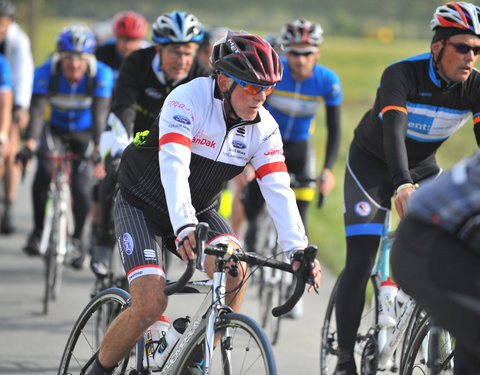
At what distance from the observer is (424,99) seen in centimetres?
484

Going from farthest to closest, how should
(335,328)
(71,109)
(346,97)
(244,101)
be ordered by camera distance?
(346,97) < (71,109) < (335,328) < (244,101)

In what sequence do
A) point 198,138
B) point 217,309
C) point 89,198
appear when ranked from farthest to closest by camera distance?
point 89,198, point 198,138, point 217,309

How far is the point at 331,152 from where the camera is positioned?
7410 mm

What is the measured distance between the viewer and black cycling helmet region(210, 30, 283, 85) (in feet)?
13.0

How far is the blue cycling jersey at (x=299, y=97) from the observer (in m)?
7.37

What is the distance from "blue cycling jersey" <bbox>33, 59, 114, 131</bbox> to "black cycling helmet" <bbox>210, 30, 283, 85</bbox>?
424cm

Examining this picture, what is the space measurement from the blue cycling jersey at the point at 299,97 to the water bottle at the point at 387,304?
2656mm

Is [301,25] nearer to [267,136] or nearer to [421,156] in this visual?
[421,156]

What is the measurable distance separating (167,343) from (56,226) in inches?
152

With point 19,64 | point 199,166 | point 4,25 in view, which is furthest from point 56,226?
point 199,166

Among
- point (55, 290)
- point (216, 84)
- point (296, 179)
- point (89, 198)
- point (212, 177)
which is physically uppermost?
point (216, 84)

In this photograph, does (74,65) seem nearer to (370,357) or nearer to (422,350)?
(370,357)

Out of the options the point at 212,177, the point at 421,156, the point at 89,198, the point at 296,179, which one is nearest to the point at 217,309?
the point at 212,177

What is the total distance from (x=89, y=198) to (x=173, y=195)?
15.5 feet
